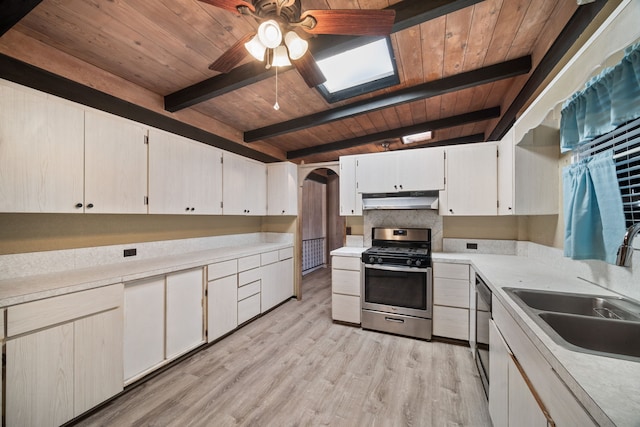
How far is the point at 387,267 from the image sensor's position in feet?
9.45

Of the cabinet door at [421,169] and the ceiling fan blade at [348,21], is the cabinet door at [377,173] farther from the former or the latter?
the ceiling fan blade at [348,21]

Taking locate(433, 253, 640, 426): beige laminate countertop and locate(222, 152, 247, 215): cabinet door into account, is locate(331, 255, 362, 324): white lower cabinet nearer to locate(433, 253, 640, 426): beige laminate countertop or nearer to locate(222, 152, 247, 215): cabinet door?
locate(222, 152, 247, 215): cabinet door

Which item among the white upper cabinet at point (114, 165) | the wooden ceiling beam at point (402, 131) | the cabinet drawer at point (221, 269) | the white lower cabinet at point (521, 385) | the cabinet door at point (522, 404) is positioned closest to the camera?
the white lower cabinet at point (521, 385)

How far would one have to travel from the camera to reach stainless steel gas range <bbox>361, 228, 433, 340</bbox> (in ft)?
9.04

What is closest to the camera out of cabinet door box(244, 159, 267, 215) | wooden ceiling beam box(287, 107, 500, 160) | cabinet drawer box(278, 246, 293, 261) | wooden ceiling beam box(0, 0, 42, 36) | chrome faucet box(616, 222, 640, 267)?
chrome faucet box(616, 222, 640, 267)

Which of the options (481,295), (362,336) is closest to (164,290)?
(362,336)

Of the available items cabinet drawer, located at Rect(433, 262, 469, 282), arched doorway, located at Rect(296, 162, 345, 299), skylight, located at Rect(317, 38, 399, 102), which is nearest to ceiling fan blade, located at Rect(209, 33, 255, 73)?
skylight, located at Rect(317, 38, 399, 102)

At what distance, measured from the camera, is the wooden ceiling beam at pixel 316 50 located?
4.84ft

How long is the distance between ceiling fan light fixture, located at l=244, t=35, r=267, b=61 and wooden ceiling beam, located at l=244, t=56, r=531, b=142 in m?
1.63

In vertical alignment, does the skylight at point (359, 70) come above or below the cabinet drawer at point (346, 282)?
above

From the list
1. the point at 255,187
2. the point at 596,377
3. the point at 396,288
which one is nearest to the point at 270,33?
the point at 596,377

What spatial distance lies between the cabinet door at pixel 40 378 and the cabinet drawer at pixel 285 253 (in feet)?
7.90

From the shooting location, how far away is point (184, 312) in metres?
2.37

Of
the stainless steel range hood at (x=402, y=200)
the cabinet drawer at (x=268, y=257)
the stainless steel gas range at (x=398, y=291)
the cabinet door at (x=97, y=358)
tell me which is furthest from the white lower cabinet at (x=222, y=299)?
the stainless steel range hood at (x=402, y=200)
